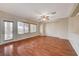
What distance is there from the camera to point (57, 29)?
87.7 inches

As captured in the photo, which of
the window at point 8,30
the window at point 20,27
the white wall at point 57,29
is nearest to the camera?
the window at point 8,30

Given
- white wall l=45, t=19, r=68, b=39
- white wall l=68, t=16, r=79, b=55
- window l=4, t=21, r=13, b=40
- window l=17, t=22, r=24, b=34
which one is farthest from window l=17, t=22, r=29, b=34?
white wall l=68, t=16, r=79, b=55

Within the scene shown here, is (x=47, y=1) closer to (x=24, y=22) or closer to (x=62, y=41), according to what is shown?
(x=24, y=22)

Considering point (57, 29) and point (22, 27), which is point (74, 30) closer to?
point (57, 29)

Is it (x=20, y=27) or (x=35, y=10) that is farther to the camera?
(x=20, y=27)

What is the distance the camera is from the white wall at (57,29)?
213 cm

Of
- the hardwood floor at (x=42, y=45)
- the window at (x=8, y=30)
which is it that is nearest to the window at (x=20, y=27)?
the window at (x=8, y=30)

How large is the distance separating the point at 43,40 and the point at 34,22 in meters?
0.52

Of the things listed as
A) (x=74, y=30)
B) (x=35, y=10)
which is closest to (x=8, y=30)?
(x=35, y=10)

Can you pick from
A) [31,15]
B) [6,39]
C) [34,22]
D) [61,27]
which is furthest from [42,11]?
[6,39]

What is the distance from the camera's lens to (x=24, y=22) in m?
2.16

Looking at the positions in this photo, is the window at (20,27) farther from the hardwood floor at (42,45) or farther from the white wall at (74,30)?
the white wall at (74,30)

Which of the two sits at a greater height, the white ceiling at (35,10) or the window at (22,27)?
the white ceiling at (35,10)

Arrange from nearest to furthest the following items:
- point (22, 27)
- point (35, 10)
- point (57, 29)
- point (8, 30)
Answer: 1. point (35, 10)
2. point (8, 30)
3. point (22, 27)
4. point (57, 29)
